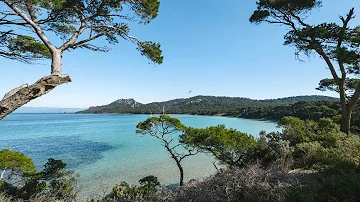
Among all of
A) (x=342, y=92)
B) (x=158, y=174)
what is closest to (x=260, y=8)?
(x=342, y=92)

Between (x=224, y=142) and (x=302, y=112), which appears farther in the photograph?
(x=302, y=112)

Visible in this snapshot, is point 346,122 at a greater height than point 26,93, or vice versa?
point 26,93

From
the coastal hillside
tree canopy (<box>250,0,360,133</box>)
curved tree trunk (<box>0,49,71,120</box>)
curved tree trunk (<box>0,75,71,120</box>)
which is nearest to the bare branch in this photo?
curved tree trunk (<box>0,49,71,120</box>)

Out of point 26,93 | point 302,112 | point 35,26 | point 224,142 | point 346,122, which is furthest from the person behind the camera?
point 302,112

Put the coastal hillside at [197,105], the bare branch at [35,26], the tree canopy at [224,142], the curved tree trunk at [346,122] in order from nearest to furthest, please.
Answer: the bare branch at [35,26]
the curved tree trunk at [346,122]
the tree canopy at [224,142]
the coastal hillside at [197,105]

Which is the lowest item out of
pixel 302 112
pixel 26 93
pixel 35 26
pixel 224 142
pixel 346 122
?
pixel 224 142

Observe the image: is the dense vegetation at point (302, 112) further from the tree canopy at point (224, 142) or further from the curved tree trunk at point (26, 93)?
the curved tree trunk at point (26, 93)

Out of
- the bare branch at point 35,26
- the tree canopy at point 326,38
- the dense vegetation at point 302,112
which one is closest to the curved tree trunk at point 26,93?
the bare branch at point 35,26

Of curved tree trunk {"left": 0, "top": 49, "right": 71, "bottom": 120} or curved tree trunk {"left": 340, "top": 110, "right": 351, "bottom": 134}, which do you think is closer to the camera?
curved tree trunk {"left": 0, "top": 49, "right": 71, "bottom": 120}

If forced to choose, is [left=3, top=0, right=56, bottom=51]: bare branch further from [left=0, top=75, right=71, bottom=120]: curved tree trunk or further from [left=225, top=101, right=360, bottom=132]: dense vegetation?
[left=225, top=101, right=360, bottom=132]: dense vegetation

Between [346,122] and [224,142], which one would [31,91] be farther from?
[346,122]

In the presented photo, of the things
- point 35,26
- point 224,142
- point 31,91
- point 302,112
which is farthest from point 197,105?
point 31,91

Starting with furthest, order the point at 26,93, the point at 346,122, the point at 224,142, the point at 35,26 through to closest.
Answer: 1. the point at 224,142
2. the point at 346,122
3. the point at 35,26
4. the point at 26,93

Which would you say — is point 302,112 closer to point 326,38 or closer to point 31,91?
point 326,38
